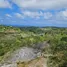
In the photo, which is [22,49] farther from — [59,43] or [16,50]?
[59,43]

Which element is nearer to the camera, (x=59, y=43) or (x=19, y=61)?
(x=19, y=61)

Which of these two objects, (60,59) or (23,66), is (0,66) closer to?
(23,66)

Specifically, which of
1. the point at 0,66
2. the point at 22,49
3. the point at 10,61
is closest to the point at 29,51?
the point at 22,49

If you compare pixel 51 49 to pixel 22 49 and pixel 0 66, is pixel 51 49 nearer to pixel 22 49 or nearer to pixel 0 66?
pixel 22 49

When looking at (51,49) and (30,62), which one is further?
(51,49)

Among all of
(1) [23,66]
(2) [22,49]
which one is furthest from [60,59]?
(2) [22,49]

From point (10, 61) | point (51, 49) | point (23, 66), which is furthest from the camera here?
point (51, 49)

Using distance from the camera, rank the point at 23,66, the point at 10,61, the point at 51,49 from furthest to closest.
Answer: the point at 51,49 → the point at 10,61 → the point at 23,66

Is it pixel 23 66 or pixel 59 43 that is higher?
pixel 59 43
